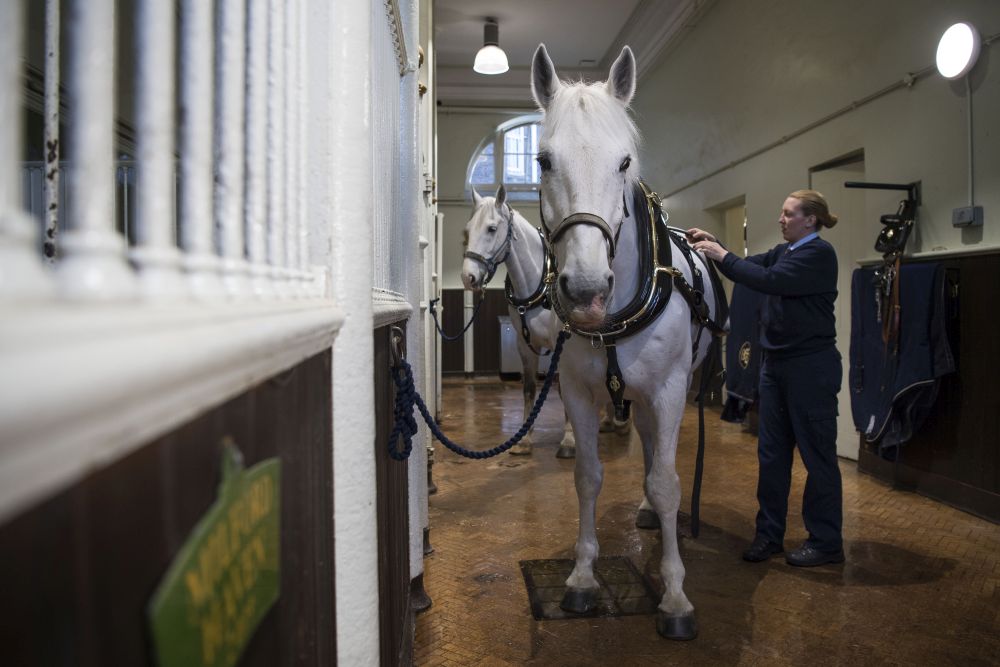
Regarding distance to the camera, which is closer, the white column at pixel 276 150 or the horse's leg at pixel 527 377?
the white column at pixel 276 150

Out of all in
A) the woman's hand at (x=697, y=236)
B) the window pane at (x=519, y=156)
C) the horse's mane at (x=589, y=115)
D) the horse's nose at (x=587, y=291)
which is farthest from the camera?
the window pane at (x=519, y=156)

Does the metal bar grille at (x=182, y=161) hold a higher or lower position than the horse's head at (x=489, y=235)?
lower

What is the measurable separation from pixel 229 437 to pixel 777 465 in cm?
300

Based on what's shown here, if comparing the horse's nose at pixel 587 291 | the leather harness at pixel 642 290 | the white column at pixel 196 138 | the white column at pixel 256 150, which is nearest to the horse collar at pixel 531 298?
the leather harness at pixel 642 290

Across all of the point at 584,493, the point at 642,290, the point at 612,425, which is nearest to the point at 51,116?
the point at 642,290

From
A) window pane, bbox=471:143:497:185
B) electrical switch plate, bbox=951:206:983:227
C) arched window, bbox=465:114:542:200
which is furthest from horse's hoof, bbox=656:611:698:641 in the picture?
window pane, bbox=471:143:497:185

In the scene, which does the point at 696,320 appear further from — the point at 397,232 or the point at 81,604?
the point at 81,604

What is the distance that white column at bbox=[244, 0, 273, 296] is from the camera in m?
0.59

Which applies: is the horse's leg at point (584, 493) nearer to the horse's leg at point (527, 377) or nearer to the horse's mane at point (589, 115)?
the horse's mane at point (589, 115)

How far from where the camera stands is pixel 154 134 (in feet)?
1.28

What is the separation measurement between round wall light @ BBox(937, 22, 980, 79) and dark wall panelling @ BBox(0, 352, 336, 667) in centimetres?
456

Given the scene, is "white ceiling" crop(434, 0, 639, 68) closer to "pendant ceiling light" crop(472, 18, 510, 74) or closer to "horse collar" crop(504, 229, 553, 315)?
"pendant ceiling light" crop(472, 18, 510, 74)

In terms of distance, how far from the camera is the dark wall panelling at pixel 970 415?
342 cm

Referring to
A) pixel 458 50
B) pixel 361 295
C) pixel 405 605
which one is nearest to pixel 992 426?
pixel 405 605
